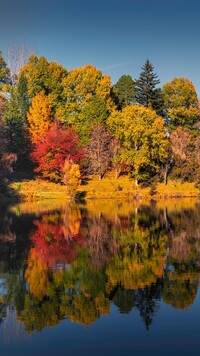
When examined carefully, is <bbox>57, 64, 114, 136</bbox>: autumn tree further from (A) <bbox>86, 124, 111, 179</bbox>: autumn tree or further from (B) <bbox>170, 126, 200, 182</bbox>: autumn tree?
(B) <bbox>170, 126, 200, 182</bbox>: autumn tree

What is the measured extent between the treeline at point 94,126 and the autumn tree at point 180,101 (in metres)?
0.17

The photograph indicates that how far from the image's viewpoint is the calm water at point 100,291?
13.5 meters

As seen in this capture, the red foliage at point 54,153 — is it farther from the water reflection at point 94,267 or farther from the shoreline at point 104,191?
the water reflection at point 94,267

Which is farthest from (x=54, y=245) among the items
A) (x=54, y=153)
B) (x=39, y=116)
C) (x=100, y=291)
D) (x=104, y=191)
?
(x=39, y=116)

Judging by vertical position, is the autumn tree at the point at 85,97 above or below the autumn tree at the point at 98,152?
above

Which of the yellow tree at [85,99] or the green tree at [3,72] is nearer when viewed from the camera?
the yellow tree at [85,99]

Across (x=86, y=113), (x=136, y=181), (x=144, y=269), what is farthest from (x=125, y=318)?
(x=86, y=113)

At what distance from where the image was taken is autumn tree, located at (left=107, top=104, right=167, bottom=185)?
64625 mm

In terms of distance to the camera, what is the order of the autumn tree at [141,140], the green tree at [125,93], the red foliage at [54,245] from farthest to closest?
1. the green tree at [125,93]
2. the autumn tree at [141,140]
3. the red foliage at [54,245]

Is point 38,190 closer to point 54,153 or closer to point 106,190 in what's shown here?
point 54,153

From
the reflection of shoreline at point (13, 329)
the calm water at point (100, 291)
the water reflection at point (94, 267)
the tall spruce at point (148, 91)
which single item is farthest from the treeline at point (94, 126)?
the reflection of shoreline at point (13, 329)

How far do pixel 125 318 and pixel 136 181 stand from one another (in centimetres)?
5122

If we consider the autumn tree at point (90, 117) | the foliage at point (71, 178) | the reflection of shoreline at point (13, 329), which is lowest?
the reflection of shoreline at point (13, 329)

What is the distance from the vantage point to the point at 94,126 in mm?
70438
